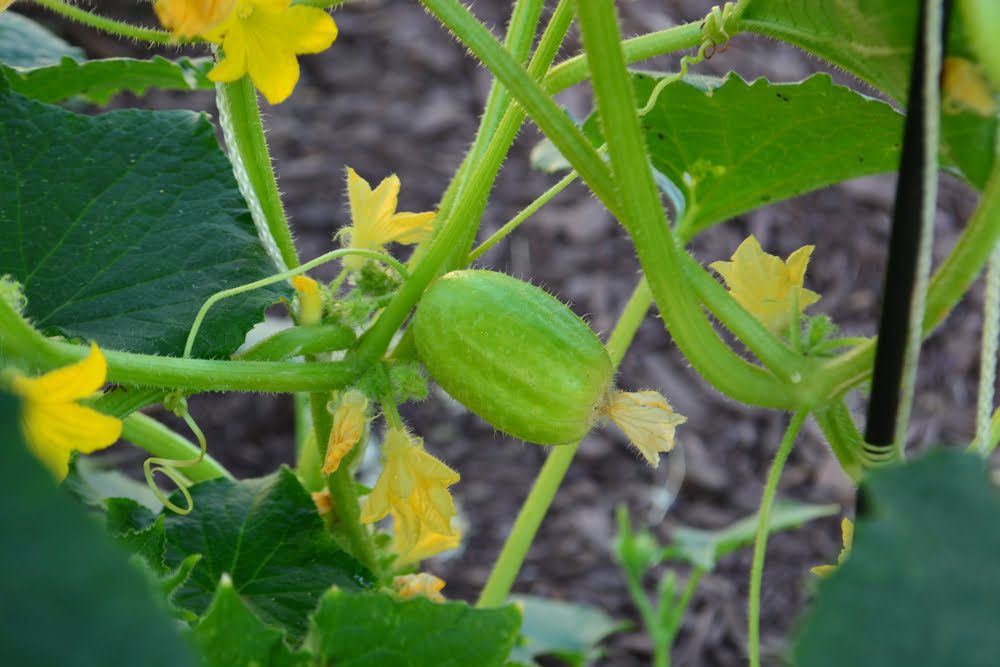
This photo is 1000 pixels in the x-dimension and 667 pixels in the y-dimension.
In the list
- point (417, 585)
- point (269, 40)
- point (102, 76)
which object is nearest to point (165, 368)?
point (269, 40)

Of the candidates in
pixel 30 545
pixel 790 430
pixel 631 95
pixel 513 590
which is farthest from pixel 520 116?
pixel 513 590

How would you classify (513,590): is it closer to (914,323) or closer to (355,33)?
(355,33)

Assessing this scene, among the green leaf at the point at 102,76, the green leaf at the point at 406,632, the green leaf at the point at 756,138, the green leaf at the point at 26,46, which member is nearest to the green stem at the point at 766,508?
the green leaf at the point at 406,632

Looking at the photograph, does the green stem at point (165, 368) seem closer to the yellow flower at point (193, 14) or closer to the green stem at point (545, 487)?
the yellow flower at point (193, 14)

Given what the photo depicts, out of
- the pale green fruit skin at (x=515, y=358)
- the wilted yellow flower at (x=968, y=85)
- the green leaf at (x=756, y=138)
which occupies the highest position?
the green leaf at (x=756, y=138)

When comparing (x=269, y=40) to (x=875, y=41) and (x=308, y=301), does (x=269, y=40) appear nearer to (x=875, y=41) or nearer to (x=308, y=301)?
(x=308, y=301)

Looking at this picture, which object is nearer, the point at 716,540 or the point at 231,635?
the point at 231,635
